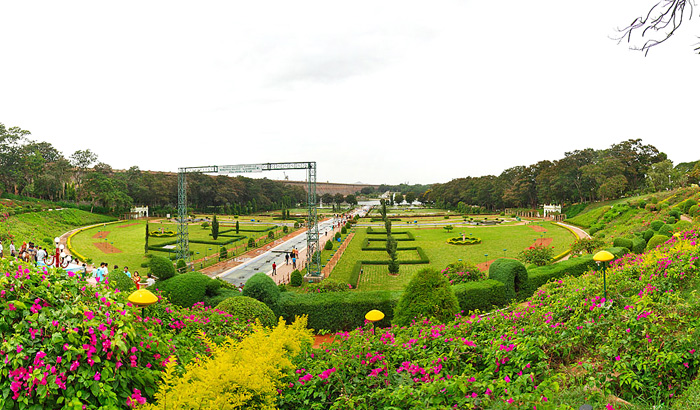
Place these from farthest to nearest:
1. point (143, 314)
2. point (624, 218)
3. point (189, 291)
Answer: point (624, 218) < point (189, 291) < point (143, 314)

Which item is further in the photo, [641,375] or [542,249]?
[542,249]

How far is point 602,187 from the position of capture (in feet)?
123

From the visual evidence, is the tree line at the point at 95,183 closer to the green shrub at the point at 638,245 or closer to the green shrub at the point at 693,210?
the green shrub at the point at 638,245

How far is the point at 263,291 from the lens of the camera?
32.0 feet

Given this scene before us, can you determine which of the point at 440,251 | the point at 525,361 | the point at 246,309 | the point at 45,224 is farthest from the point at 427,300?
the point at 45,224

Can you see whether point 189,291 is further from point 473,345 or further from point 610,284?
point 610,284

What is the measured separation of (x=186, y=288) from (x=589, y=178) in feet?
159

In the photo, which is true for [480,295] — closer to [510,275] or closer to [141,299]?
[510,275]

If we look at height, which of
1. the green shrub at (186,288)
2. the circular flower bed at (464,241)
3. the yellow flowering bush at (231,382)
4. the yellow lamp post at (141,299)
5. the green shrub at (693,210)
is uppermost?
the green shrub at (693,210)

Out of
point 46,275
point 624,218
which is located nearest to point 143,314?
point 46,275

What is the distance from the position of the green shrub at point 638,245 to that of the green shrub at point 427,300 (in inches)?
487

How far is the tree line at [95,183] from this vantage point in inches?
1646

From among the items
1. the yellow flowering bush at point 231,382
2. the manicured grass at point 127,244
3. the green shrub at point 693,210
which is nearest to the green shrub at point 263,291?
the yellow flowering bush at point 231,382

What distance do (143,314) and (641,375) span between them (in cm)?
580
